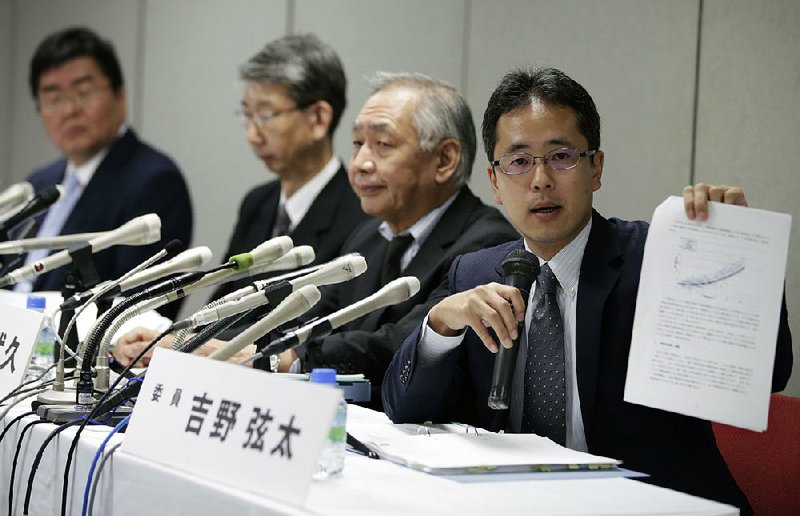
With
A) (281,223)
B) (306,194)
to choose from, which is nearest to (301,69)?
(306,194)

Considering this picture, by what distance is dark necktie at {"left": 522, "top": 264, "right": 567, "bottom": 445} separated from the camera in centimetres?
210

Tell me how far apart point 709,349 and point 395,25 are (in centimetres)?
302

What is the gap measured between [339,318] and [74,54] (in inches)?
162

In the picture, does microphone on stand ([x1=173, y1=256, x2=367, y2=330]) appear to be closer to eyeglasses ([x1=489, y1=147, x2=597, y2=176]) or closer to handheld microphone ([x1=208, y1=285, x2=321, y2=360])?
handheld microphone ([x1=208, y1=285, x2=321, y2=360])

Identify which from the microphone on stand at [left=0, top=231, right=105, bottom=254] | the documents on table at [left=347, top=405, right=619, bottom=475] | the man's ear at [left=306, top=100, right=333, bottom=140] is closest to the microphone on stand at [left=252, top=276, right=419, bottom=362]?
the documents on table at [left=347, top=405, right=619, bottom=475]

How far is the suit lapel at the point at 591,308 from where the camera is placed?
2.08m

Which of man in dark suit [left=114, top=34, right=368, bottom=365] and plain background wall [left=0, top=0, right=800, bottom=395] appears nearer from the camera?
plain background wall [left=0, top=0, right=800, bottom=395]

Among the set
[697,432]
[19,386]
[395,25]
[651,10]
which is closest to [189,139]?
[395,25]

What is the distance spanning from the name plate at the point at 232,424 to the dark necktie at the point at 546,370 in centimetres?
72

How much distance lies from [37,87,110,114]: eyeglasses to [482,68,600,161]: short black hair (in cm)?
360

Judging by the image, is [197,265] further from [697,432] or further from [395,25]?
[395,25]

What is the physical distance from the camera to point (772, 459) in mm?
2270

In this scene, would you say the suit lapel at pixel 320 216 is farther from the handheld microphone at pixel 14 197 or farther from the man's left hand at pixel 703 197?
the man's left hand at pixel 703 197

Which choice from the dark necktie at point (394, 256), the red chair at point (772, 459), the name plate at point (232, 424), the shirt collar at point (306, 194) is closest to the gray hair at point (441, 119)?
the dark necktie at point (394, 256)
